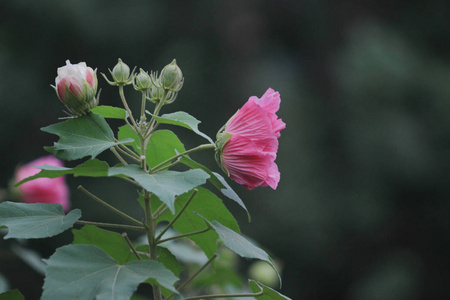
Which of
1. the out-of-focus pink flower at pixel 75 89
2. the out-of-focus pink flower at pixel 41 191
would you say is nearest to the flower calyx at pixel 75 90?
the out-of-focus pink flower at pixel 75 89

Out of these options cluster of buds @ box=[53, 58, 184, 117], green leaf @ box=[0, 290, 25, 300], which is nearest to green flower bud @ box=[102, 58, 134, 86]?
cluster of buds @ box=[53, 58, 184, 117]

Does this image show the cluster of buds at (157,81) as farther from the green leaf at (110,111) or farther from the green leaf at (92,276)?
the green leaf at (92,276)

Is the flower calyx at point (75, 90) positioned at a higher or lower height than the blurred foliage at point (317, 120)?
higher

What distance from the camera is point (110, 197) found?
4766 millimetres

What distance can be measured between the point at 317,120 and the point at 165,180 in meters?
4.73

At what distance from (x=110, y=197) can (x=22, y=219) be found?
4.05 meters

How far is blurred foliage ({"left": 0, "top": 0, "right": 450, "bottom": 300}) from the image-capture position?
505cm

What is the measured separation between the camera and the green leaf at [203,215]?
0.83 metres

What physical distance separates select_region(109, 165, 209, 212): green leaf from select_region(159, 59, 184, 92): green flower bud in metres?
0.14

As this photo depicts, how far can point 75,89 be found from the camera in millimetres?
792

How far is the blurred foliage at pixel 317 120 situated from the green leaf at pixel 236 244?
13.4 ft

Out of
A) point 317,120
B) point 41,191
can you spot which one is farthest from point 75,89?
point 317,120

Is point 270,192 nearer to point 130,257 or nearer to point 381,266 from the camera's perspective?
point 381,266

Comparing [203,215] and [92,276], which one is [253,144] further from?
[92,276]
